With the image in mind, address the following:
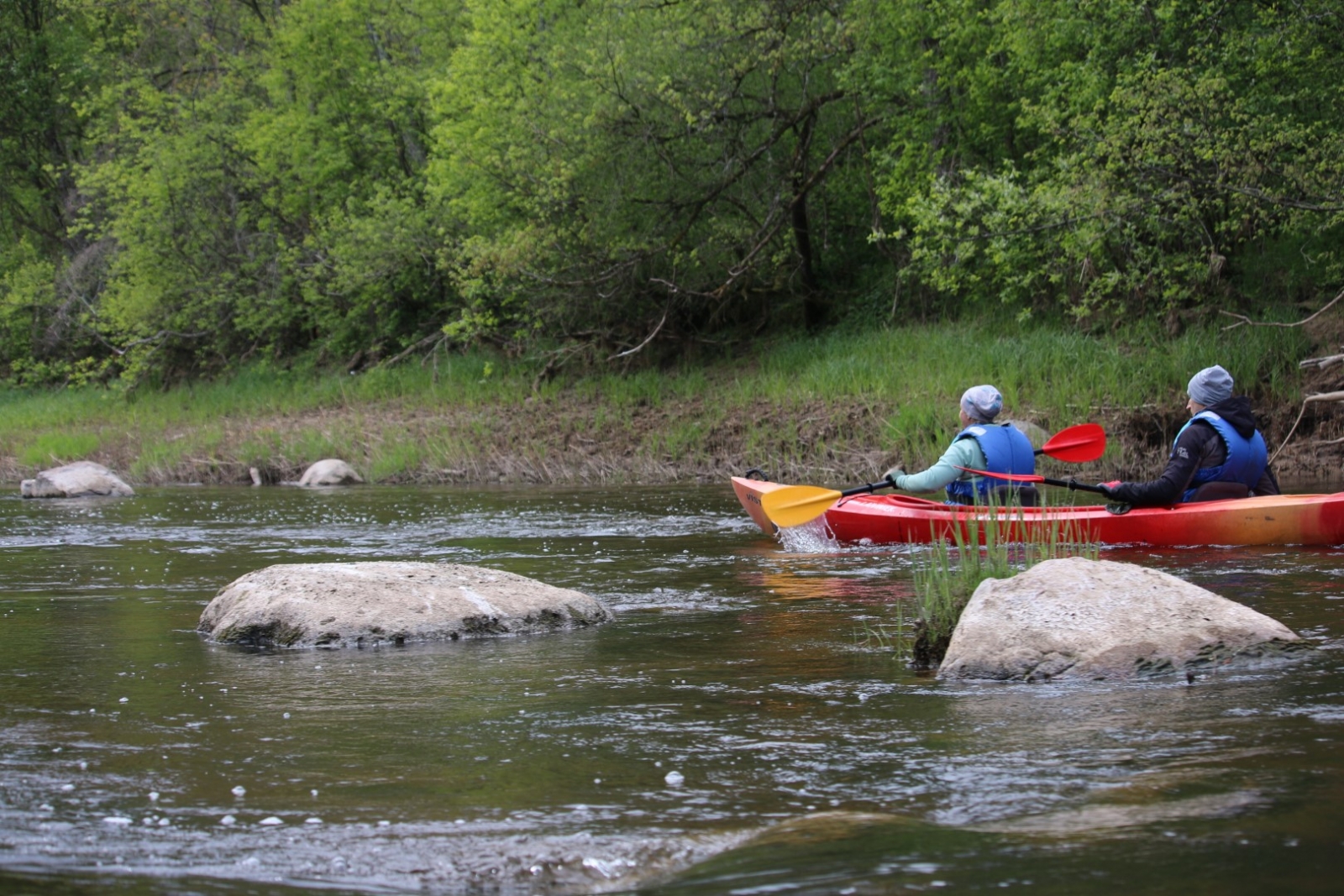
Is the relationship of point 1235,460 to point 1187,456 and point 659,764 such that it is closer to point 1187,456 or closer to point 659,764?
point 1187,456

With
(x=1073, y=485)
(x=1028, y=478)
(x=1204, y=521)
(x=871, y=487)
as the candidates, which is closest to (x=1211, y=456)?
(x=1204, y=521)

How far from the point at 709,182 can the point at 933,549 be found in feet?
46.0

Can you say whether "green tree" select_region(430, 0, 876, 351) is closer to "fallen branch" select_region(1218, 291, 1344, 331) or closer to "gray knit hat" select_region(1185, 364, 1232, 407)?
"fallen branch" select_region(1218, 291, 1344, 331)

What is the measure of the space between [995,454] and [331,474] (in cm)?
1226

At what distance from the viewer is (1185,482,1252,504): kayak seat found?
9094 millimetres

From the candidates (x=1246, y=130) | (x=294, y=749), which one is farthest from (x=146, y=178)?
(x=294, y=749)

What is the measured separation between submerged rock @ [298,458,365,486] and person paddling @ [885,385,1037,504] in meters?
11.7

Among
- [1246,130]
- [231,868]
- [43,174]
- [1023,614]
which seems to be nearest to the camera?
[231,868]

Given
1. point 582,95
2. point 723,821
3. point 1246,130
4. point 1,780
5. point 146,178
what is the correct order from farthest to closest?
point 146,178 < point 582,95 < point 1246,130 < point 1,780 < point 723,821

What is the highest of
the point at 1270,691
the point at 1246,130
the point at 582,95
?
the point at 582,95

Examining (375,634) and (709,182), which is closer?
(375,634)

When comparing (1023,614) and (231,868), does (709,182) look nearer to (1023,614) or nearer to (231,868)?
(1023,614)

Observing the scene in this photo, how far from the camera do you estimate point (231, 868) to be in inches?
125

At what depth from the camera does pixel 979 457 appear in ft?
28.8
